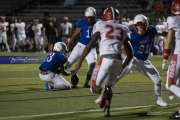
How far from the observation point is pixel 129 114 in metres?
10.1

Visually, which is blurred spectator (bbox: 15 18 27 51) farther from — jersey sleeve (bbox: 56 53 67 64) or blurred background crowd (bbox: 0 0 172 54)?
jersey sleeve (bbox: 56 53 67 64)

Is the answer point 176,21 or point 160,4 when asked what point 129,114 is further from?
point 160,4

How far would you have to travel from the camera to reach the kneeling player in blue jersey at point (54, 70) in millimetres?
13961

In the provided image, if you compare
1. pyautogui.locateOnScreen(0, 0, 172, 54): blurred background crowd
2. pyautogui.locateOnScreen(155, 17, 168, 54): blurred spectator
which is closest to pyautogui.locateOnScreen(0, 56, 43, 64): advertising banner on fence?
pyautogui.locateOnScreen(0, 0, 172, 54): blurred background crowd

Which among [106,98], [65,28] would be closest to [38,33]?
[65,28]

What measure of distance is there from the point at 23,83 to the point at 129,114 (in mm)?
6001

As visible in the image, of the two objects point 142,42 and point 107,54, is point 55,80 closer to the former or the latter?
point 142,42

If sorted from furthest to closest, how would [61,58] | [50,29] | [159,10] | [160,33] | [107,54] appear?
1. [159,10]
2. [50,29]
3. [160,33]
4. [61,58]
5. [107,54]

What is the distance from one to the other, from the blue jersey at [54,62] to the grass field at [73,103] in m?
0.56

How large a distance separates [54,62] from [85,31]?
46.0 inches

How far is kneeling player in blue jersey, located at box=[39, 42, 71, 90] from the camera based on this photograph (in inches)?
550

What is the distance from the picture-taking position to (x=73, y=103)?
37.4ft

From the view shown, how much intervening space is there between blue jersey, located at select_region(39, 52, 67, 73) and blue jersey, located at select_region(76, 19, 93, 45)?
78 centimetres

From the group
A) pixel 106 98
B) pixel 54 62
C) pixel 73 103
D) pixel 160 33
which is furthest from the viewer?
pixel 160 33
